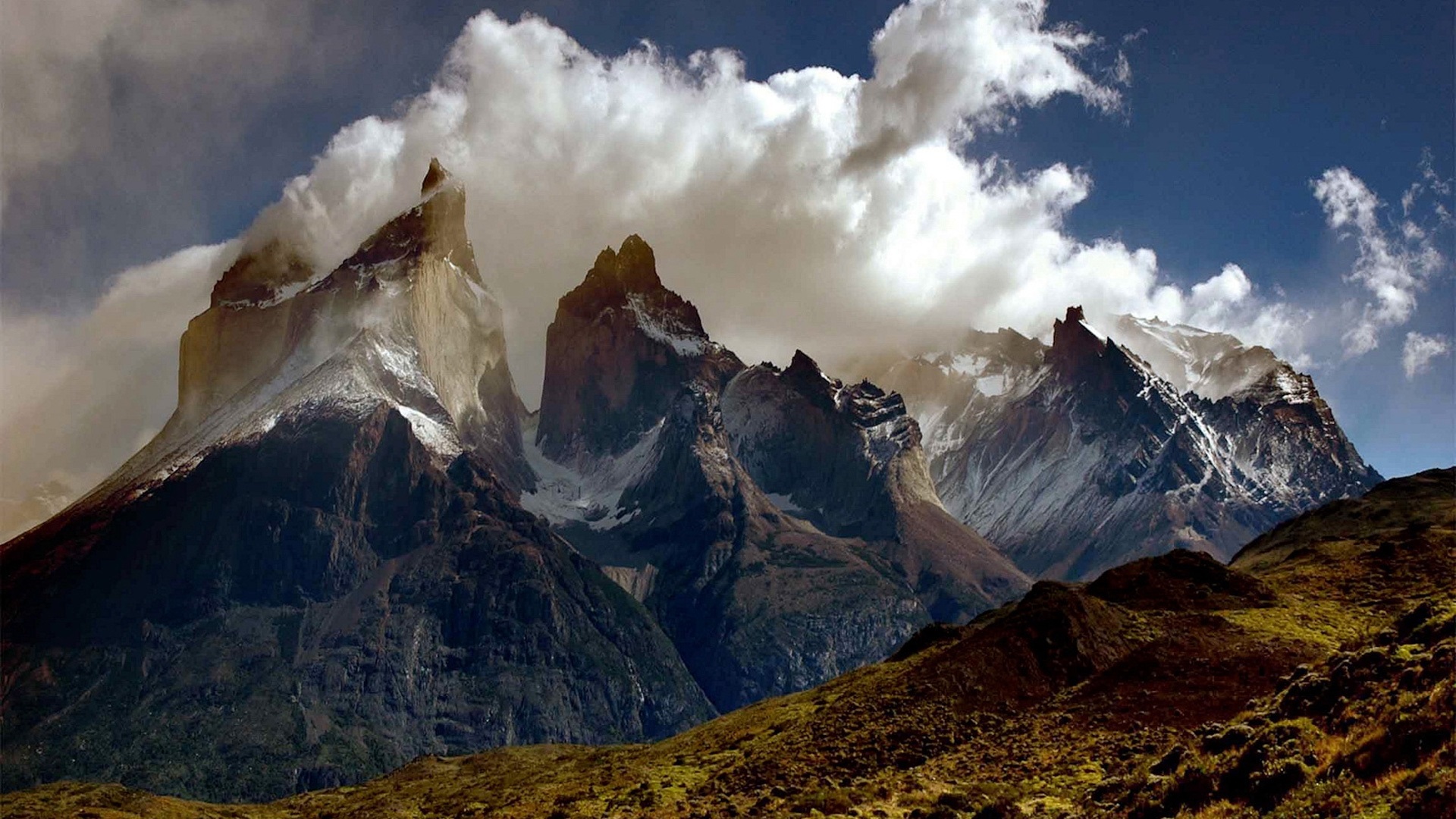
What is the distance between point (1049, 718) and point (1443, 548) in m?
87.6

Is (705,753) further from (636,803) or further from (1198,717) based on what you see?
(1198,717)

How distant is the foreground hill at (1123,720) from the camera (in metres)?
51.2

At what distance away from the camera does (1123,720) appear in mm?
97625

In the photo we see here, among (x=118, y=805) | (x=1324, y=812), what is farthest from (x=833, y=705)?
(x=118, y=805)

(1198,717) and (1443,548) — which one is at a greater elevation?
(1443,548)

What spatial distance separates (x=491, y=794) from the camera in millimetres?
155125

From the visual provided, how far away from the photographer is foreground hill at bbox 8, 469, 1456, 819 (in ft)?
168

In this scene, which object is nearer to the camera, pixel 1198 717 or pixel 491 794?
pixel 1198 717

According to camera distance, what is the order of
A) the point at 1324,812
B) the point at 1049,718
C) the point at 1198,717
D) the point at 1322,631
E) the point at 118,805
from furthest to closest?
the point at 118,805 → the point at 1322,631 → the point at 1049,718 → the point at 1198,717 → the point at 1324,812

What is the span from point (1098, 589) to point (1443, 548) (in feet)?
164

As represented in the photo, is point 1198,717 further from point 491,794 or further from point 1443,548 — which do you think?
point 491,794

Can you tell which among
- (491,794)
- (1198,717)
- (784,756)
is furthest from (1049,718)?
(491,794)

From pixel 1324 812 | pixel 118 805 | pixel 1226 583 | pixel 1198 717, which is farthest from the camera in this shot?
pixel 118 805

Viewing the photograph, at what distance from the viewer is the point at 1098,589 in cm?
15050
